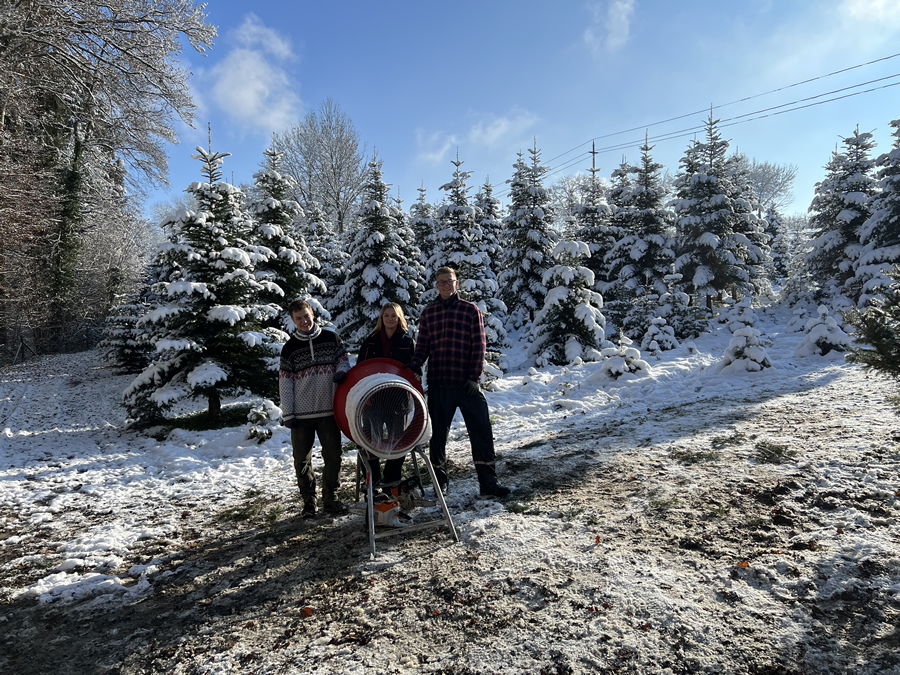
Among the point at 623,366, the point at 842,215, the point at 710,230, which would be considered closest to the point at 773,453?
the point at 623,366

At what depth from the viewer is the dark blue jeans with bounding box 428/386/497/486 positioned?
4721 millimetres

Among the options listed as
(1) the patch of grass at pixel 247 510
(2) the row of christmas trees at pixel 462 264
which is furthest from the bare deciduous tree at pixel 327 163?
(1) the patch of grass at pixel 247 510

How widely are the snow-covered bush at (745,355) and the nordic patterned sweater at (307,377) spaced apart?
348 inches

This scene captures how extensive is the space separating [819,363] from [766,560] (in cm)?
930

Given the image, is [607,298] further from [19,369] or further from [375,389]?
[19,369]

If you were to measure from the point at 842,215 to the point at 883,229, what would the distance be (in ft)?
6.85

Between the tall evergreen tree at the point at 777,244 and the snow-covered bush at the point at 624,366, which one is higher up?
the tall evergreen tree at the point at 777,244

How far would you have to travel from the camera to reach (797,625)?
8.34 feet

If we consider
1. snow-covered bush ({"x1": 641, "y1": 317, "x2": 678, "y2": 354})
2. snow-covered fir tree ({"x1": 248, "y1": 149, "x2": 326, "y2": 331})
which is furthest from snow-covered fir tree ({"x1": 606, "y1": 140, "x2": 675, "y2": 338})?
snow-covered fir tree ({"x1": 248, "y1": 149, "x2": 326, "y2": 331})

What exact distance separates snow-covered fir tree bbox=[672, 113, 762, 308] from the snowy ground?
12.9 meters

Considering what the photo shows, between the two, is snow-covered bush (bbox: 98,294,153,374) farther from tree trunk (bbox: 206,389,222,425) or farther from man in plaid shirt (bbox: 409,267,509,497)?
man in plaid shirt (bbox: 409,267,509,497)

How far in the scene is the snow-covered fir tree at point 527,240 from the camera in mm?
18625

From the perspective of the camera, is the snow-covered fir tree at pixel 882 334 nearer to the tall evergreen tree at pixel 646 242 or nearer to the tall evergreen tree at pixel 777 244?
the tall evergreen tree at pixel 646 242

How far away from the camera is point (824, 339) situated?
10.5 m
